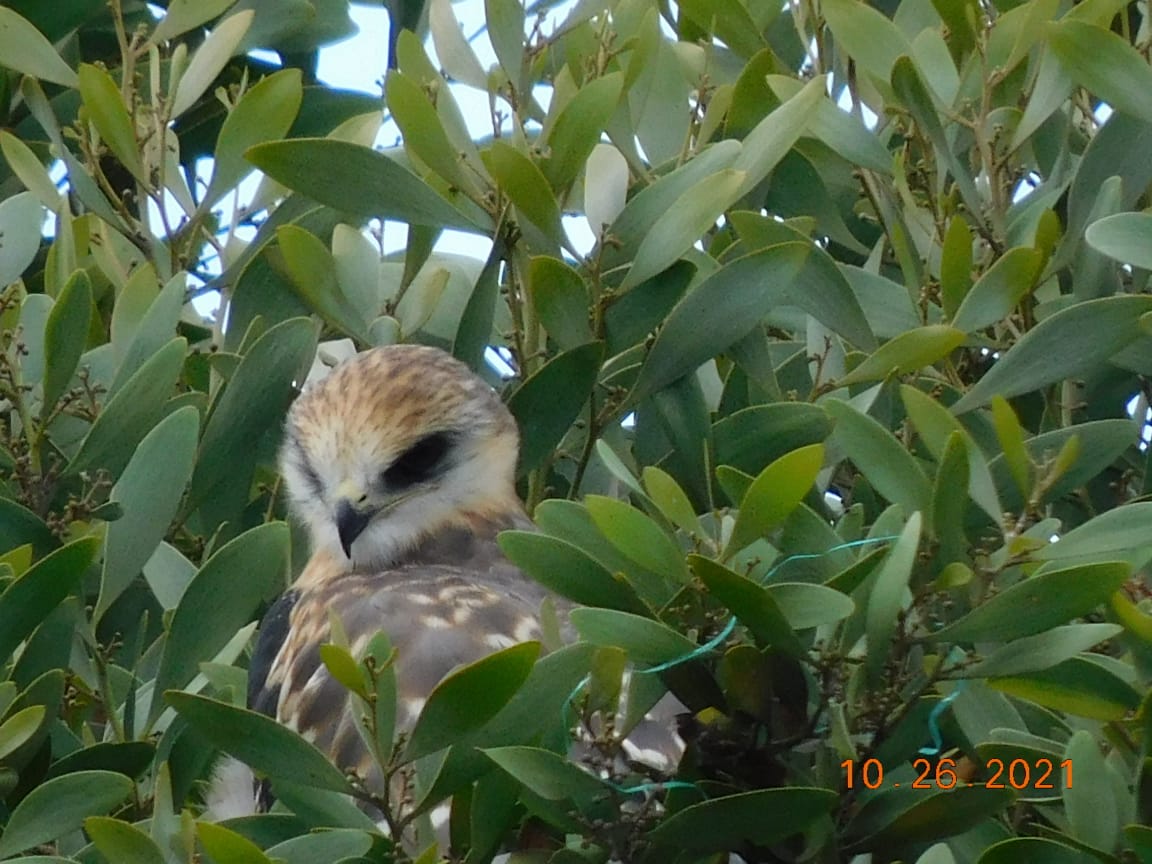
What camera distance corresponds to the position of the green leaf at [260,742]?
1958 millimetres

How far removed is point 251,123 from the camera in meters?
3.10

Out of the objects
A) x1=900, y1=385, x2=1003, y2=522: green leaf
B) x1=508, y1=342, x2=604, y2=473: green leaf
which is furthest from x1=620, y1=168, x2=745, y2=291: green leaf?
x1=900, y1=385, x2=1003, y2=522: green leaf

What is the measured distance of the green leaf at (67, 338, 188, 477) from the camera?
8.54 feet

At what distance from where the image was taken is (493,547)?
371 cm

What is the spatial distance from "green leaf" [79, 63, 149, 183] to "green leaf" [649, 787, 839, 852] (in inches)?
58.9

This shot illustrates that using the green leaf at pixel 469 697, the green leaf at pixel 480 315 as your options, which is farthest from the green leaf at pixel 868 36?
the green leaf at pixel 469 697

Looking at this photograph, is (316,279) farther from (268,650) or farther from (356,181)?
(268,650)

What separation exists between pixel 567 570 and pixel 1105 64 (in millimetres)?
1089

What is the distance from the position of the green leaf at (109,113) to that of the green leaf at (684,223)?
797mm

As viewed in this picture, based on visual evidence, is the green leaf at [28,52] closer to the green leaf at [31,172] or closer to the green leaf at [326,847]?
the green leaf at [31,172]

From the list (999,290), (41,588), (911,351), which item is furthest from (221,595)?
(999,290)

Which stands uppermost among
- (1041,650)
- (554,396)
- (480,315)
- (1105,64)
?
(1105,64)

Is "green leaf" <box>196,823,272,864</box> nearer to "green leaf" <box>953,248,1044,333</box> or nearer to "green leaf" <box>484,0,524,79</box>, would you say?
"green leaf" <box>953,248,1044,333</box>

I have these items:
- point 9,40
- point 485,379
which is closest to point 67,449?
point 9,40
